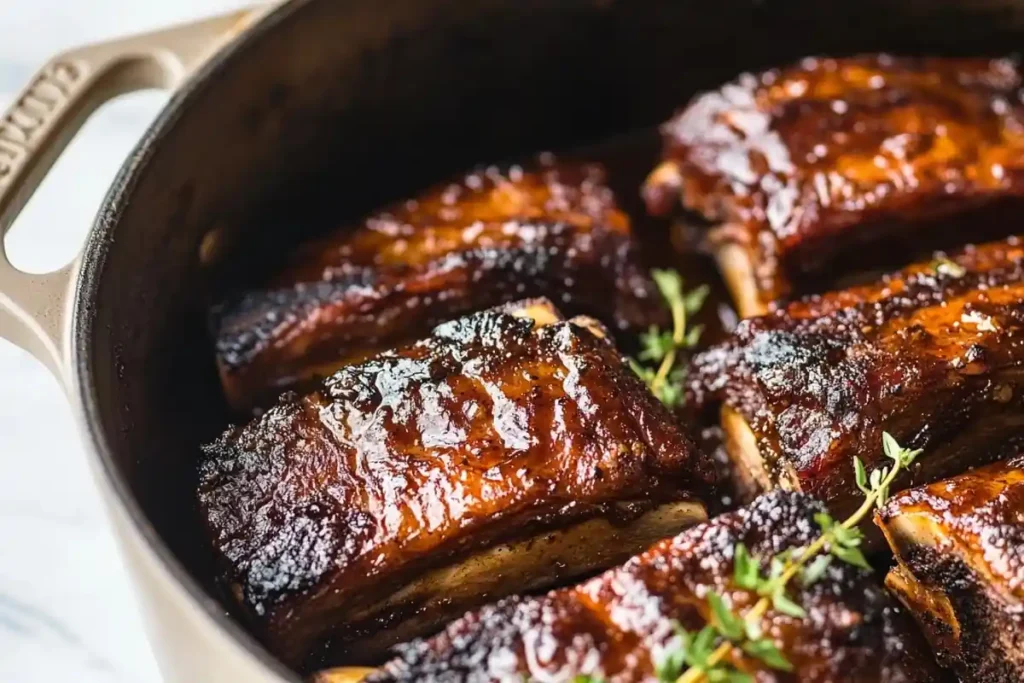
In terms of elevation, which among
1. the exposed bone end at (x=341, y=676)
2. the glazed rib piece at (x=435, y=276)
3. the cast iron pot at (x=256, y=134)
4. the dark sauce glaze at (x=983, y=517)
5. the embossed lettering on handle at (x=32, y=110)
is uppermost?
the embossed lettering on handle at (x=32, y=110)

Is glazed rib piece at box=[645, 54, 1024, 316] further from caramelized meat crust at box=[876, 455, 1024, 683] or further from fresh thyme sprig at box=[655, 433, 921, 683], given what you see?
fresh thyme sprig at box=[655, 433, 921, 683]

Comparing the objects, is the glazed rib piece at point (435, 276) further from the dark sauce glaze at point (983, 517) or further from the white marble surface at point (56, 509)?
the dark sauce glaze at point (983, 517)

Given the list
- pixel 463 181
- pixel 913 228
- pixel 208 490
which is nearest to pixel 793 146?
pixel 913 228

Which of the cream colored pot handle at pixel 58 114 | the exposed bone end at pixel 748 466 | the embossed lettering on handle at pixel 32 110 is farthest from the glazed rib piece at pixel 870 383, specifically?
the embossed lettering on handle at pixel 32 110

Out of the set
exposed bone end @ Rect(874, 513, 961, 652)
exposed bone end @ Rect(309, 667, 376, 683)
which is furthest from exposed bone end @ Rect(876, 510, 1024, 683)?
exposed bone end @ Rect(309, 667, 376, 683)

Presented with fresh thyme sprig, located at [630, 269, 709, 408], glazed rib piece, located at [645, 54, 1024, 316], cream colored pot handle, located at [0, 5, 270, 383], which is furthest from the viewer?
glazed rib piece, located at [645, 54, 1024, 316]

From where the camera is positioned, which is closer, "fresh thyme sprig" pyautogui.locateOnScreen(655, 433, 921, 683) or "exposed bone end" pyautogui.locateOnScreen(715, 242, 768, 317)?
"fresh thyme sprig" pyautogui.locateOnScreen(655, 433, 921, 683)
